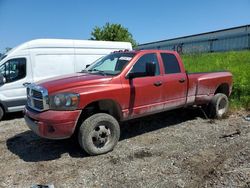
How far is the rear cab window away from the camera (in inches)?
257

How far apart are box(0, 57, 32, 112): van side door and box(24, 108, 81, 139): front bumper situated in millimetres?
3929

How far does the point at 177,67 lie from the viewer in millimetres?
6789

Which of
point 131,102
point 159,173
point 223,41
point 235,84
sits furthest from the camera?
point 223,41

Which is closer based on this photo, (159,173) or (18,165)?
(159,173)

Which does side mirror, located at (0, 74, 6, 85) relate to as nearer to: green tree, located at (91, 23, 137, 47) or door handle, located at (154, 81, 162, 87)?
door handle, located at (154, 81, 162, 87)

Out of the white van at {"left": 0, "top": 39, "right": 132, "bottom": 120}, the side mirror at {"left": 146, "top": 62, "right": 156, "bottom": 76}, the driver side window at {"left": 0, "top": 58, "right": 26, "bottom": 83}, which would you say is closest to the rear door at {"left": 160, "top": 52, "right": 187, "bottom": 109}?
the side mirror at {"left": 146, "top": 62, "right": 156, "bottom": 76}

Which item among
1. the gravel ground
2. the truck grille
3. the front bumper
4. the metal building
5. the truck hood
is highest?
the metal building

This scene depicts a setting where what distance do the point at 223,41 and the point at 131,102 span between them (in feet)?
123

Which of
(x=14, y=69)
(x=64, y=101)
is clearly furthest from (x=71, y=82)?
(x=14, y=69)

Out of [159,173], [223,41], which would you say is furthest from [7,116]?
[223,41]

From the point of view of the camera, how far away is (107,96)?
5.30 metres

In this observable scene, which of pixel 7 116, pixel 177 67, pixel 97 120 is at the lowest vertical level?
pixel 7 116

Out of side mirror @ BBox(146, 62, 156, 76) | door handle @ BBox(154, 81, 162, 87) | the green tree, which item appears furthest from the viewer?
the green tree

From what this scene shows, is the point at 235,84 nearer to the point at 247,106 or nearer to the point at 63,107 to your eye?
the point at 247,106
